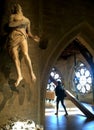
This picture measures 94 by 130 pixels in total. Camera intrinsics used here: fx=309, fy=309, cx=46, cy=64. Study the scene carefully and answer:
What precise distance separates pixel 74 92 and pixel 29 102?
11092 millimetres

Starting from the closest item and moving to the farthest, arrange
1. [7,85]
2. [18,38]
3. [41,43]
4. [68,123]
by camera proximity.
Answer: [18,38] → [7,85] → [41,43] → [68,123]

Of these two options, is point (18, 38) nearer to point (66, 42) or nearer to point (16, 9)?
point (16, 9)

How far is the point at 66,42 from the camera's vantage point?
19.7 feet

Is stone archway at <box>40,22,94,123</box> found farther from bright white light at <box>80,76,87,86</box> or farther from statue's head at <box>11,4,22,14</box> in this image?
bright white light at <box>80,76,87,86</box>

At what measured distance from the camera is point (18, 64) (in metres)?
4.25

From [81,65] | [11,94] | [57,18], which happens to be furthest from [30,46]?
[81,65]

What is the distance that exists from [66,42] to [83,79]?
909 centimetres

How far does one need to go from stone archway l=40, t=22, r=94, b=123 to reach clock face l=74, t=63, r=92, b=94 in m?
8.19

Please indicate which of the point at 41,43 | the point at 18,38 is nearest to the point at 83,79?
the point at 41,43

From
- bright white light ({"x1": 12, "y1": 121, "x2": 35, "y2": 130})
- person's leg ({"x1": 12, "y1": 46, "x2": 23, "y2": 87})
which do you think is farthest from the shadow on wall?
bright white light ({"x1": 12, "y1": 121, "x2": 35, "y2": 130})

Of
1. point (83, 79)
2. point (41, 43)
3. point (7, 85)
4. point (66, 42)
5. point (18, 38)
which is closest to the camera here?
point (18, 38)

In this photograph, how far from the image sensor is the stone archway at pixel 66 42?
18.7 ft

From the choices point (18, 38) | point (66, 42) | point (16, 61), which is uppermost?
point (66, 42)

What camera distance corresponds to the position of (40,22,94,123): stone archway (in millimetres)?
5688
